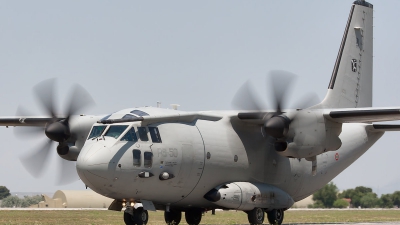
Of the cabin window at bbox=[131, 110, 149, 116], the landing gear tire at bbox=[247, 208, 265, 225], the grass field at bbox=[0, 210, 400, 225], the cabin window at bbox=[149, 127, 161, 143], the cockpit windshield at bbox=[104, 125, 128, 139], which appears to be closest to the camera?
the cockpit windshield at bbox=[104, 125, 128, 139]

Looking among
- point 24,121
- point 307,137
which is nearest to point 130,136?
point 307,137

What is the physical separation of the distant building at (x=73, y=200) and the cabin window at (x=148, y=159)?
33456 mm

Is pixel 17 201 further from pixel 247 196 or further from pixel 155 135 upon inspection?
pixel 155 135

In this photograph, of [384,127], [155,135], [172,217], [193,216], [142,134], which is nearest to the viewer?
[142,134]

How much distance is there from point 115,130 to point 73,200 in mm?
33585

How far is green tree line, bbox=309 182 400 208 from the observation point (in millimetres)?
53469

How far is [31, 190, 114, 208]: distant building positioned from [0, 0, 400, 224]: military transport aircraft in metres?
28.0

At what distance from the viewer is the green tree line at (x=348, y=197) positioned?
53469mm

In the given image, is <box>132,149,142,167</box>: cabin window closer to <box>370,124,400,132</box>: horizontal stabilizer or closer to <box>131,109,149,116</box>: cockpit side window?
<box>131,109,149,116</box>: cockpit side window

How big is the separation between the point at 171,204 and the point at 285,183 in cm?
465

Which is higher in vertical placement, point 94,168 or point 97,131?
point 97,131

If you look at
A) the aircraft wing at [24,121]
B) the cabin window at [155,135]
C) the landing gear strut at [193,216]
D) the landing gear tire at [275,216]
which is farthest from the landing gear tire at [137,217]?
the aircraft wing at [24,121]

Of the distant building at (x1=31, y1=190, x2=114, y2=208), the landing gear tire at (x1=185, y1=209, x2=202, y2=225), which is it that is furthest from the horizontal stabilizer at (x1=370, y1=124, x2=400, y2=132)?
the distant building at (x1=31, y1=190, x2=114, y2=208)

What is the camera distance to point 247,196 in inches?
814
